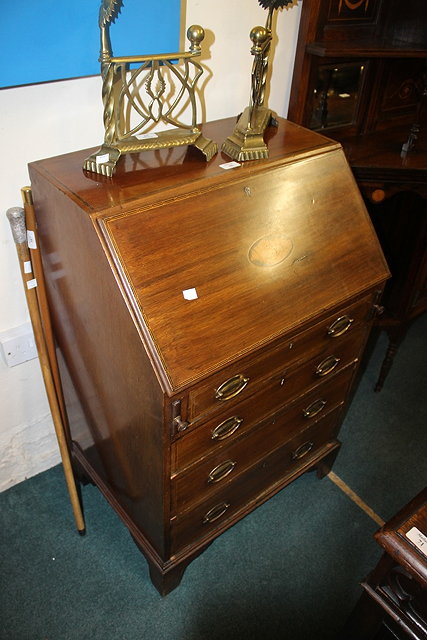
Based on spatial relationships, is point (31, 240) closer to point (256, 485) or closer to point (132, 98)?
point (132, 98)

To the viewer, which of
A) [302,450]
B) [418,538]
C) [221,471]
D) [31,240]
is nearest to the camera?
[418,538]

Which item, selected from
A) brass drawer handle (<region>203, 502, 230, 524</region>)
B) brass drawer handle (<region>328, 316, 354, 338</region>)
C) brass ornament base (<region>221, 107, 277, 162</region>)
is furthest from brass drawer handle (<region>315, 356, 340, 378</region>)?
brass ornament base (<region>221, 107, 277, 162</region>)

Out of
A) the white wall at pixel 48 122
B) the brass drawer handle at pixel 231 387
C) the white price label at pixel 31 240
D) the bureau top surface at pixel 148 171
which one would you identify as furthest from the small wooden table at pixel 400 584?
the white wall at pixel 48 122

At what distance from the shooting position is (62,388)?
1.69 metres

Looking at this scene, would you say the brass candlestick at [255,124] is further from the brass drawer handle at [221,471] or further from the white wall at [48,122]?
the brass drawer handle at [221,471]

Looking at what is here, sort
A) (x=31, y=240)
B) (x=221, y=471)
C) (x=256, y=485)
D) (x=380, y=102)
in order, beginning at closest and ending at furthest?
(x=31, y=240)
(x=221, y=471)
(x=256, y=485)
(x=380, y=102)

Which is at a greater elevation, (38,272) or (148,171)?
(148,171)

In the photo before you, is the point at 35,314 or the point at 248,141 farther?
the point at 35,314

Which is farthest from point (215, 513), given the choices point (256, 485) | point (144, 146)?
point (144, 146)

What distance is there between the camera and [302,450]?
1.78m

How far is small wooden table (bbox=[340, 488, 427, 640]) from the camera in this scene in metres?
0.92

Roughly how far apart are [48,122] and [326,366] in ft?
3.39

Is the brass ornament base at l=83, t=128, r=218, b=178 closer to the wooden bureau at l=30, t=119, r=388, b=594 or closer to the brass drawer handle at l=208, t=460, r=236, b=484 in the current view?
the wooden bureau at l=30, t=119, r=388, b=594

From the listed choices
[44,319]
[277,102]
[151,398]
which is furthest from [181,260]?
[277,102]
